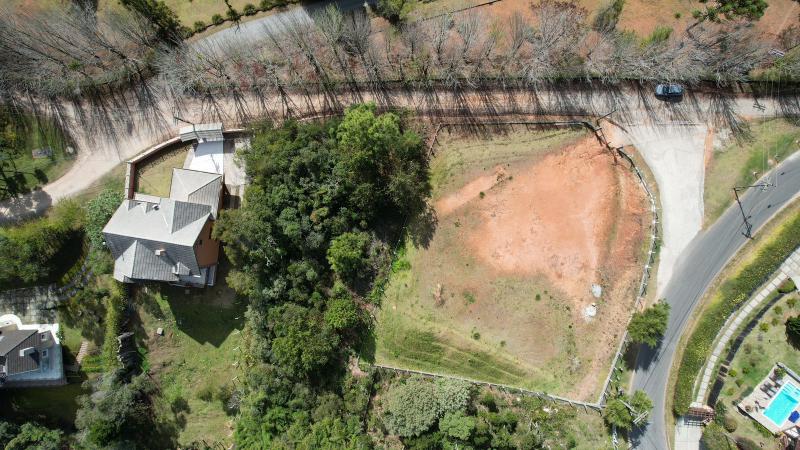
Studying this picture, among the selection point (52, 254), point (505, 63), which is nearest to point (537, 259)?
point (505, 63)

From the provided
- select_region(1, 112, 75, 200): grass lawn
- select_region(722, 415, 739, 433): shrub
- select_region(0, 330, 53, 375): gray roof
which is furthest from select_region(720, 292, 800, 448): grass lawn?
select_region(1, 112, 75, 200): grass lawn

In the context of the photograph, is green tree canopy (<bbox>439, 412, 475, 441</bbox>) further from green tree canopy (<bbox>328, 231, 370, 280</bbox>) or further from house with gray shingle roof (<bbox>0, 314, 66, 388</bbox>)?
house with gray shingle roof (<bbox>0, 314, 66, 388</bbox>)

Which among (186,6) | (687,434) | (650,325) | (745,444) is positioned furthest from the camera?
(186,6)

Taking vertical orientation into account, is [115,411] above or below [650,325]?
below

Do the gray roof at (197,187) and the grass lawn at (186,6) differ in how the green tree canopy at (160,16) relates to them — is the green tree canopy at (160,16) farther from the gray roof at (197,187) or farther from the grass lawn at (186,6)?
the gray roof at (197,187)

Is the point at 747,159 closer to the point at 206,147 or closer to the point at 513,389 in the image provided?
the point at 513,389

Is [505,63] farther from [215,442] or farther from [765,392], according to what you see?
[215,442]

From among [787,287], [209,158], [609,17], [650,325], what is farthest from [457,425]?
[609,17]
